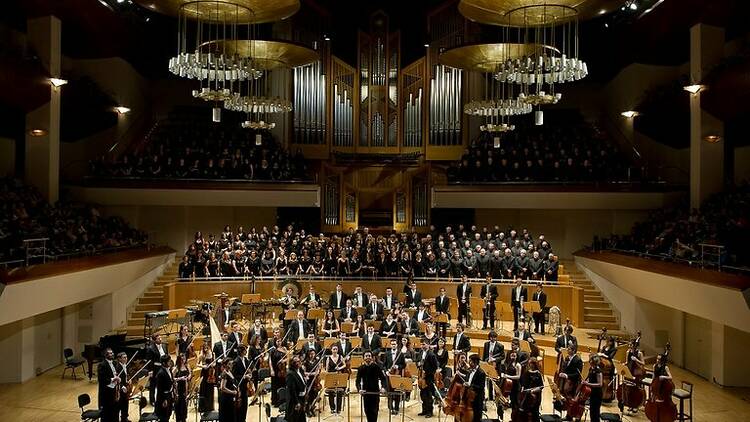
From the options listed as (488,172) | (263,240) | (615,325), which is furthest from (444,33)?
(615,325)

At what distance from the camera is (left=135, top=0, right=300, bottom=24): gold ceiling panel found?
12289mm

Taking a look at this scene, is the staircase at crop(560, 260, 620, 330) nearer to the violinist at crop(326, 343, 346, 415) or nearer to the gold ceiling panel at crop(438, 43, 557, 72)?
the gold ceiling panel at crop(438, 43, 557, 72)

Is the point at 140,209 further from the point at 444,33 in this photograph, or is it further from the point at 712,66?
the point at 712,66

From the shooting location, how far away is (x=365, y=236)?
19.1 meters

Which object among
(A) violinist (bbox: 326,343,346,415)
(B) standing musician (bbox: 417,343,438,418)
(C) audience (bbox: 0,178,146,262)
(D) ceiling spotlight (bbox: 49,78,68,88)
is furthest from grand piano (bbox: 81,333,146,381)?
(D) ceiling spotlight (bbox: 49,78,68,88)

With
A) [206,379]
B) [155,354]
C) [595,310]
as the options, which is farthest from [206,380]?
[595,310]

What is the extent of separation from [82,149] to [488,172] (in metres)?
11.7

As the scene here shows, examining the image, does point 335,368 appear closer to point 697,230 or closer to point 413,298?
point 413,298

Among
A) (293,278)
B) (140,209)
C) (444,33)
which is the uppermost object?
(444,33)

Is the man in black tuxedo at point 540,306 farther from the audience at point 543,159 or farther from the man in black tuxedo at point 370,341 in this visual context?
the audience at point 543,159

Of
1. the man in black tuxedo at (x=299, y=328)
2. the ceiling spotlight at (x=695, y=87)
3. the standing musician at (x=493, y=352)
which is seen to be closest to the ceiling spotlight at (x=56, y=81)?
the man in black tuxedo at (x=299, y=328)

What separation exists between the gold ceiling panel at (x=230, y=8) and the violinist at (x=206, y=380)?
564cm

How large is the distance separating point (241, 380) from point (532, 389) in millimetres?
4172

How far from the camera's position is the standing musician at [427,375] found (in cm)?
1169
